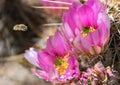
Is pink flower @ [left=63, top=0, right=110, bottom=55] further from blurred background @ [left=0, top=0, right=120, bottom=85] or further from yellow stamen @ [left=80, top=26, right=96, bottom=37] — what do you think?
blurred background @ [left=0, top=0, right=120, bottom=85]

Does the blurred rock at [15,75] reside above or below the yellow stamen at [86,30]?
below

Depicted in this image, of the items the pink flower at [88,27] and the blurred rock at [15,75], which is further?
the blurred rock at [15,75]

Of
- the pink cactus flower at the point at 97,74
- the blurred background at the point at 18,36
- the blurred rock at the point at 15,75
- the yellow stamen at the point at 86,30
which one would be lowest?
the blurred rock at the point at 15,75

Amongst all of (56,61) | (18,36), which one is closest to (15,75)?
(18,36)

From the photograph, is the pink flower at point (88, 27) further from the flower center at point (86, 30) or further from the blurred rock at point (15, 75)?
the blurred rock at point (15, 75)

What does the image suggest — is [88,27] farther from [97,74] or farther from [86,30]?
[97,74]

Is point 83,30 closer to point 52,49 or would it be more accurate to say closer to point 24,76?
point 52,49

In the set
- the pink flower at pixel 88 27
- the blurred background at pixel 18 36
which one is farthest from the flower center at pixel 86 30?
the blurred background at pixel 18 36

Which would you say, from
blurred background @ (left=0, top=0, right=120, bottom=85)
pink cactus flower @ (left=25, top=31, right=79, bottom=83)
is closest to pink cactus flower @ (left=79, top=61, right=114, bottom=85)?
pink cactus flower @ (left=25, top=31, right=79, bottom=83)
